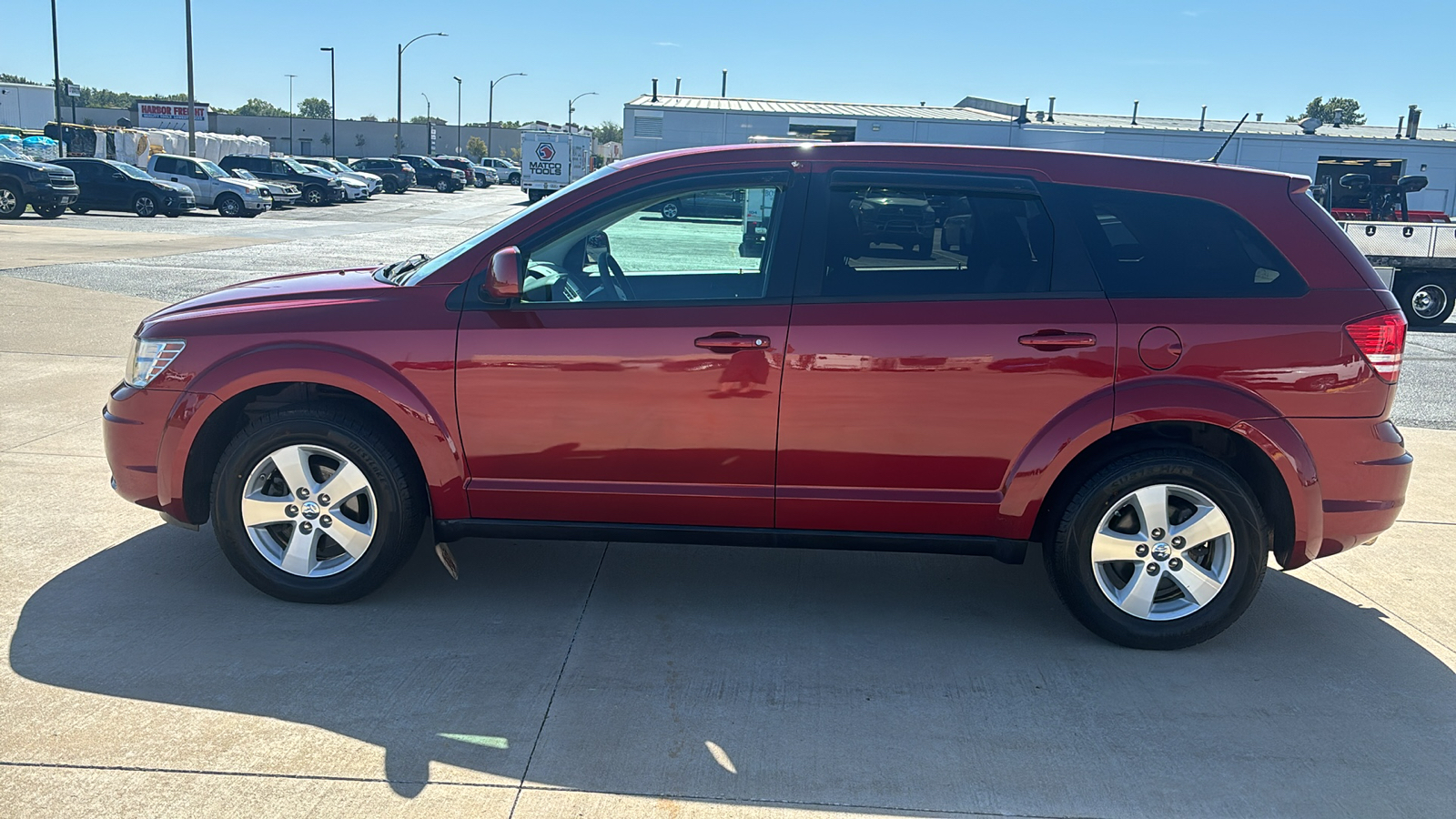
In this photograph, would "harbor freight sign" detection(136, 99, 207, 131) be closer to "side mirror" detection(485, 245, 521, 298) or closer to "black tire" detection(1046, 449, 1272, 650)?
"side mirror" detection(485, 245, 521, 298)

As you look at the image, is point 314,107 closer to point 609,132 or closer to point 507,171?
point 609,132

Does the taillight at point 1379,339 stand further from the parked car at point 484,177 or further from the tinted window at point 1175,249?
the parked car at point 484,177

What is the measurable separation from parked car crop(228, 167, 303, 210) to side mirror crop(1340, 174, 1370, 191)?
98.7 ft

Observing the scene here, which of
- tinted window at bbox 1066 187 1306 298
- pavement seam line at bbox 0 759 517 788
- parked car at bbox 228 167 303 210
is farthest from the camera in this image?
parked car at bbox 228 167 303 210

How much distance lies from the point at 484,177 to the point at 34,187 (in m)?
43.4

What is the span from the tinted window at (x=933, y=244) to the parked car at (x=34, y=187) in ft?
92.3

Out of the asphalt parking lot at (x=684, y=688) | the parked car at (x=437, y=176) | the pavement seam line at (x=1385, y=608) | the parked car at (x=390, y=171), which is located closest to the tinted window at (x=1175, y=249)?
the asphalt parking lot at (x=684, y=688)

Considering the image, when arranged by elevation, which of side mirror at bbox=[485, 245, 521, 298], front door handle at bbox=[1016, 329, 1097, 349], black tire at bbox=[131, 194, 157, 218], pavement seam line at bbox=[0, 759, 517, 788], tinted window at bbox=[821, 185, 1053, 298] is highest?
tinted window at bbox=[821, 185, 1053, 298]

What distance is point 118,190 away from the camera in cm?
2989

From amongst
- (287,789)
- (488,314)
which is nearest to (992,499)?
(488,314)

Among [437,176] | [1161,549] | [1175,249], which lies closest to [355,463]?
[1161,549]

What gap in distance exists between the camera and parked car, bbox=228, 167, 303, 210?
36.6 m

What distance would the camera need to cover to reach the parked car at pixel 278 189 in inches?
1442

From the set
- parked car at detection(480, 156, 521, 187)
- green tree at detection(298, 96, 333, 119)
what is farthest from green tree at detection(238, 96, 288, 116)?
parked car at detection(480, 156, 521, 187)
